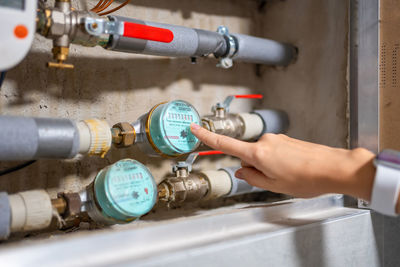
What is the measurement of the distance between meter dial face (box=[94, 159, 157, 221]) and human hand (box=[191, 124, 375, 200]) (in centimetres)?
17

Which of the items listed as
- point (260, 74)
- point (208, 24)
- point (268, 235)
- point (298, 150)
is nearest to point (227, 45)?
point (208, 24)

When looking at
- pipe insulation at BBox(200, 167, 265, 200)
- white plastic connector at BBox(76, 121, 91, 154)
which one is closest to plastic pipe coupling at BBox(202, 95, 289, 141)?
pipe insulation at BBox(200, 167, 265, 200)

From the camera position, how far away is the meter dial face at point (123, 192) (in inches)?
28.1

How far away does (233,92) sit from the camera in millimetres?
1195

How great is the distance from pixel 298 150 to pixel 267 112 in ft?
1.34

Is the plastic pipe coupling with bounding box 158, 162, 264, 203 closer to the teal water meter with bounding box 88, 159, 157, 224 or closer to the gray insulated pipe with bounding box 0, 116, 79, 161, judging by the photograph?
the teal water meter with bounding box 88, 159, 157, 224

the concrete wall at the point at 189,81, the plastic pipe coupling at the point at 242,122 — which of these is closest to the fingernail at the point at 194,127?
the plastic pipe coupling at the point at 242,122

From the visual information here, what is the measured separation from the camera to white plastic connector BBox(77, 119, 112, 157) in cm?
72

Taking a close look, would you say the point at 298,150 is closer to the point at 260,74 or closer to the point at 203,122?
the point at 203,122

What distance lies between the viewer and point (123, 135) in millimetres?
833

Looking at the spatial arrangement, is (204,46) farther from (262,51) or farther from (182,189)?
(182,189)

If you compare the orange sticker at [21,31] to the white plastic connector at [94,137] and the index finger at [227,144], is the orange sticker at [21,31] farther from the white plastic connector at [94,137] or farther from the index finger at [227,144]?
the index finger at [227,144]

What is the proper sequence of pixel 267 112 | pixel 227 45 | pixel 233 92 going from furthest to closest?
pixel 233 92 < pixel 267 112 < pixel 227 45

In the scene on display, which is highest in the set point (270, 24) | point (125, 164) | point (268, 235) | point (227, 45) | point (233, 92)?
point (270, 24)
